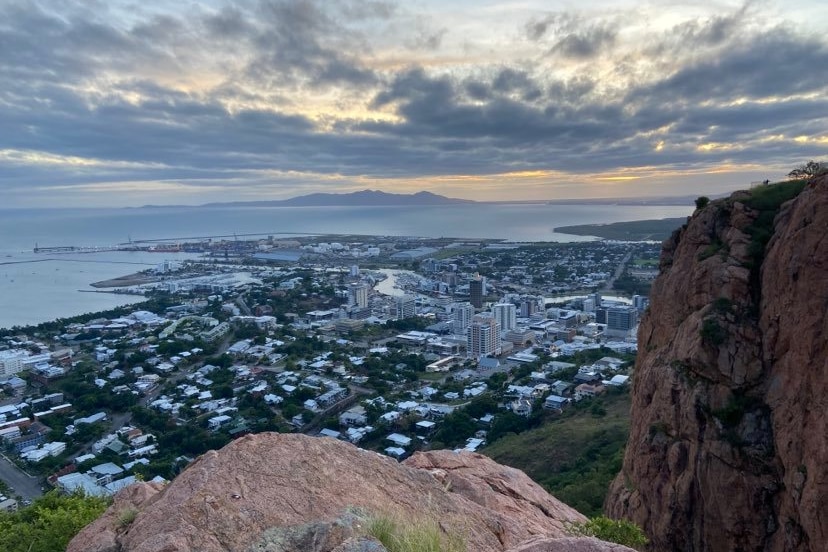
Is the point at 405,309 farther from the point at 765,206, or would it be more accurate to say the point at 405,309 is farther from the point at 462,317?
the point at 765,206

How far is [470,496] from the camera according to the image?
572cm

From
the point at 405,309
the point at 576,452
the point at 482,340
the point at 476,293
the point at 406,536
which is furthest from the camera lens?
the point at 476,293

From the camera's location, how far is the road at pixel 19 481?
1772 cm

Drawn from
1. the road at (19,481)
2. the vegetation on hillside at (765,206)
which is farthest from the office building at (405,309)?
the vegetation on hillside at (765,206)

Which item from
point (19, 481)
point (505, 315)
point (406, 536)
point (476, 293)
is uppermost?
point (406, 536)

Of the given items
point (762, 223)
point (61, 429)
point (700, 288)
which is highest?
point (762, 223)

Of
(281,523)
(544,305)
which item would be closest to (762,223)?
(281,523)

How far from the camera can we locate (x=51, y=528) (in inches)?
244

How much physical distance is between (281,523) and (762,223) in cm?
1005

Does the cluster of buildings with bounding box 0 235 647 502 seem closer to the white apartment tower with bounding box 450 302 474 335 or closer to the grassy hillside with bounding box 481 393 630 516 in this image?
the white apartment tower with bounding box 450 302 474 335

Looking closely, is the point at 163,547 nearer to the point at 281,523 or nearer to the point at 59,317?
the point at 281,523

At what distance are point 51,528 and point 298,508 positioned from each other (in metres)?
4.12

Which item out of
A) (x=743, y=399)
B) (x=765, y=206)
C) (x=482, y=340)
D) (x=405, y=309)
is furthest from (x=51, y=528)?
(x=405, y=309)

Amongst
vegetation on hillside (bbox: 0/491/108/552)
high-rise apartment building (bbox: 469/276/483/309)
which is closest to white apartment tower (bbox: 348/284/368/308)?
high-rise apartment building (bbox: 469/276/483/309)
